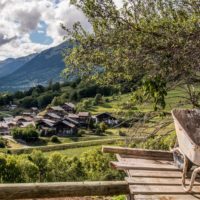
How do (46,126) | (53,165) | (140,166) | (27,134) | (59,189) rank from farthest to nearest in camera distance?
(46,126) → (27,134) → (53,165) → (140,166) → (59,189)

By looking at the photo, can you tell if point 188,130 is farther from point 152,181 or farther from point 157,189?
point 157,189

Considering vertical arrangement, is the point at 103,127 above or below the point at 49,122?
above

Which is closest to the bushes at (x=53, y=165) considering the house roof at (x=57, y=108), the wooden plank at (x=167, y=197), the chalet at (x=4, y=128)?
the wooden plank at (x=167, y=197)

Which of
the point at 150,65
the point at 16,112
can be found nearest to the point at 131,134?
the point at 150,65

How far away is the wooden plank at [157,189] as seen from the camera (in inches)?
176

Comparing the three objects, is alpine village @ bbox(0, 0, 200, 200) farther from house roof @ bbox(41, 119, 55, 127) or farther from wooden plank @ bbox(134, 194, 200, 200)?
house roof @ bbox(41, 119, 55, 127)

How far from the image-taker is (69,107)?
118 metres

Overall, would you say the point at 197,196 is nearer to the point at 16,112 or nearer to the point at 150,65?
→ the point at 150,65

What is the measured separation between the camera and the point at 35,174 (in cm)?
2638

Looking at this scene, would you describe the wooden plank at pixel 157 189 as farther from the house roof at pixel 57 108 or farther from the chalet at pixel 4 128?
the house roof at pixel 57 108

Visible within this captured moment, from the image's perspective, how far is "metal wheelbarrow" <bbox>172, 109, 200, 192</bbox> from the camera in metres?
4.46

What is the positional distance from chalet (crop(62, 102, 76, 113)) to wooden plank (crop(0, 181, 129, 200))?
111208 millimetres

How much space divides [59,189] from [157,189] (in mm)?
1222

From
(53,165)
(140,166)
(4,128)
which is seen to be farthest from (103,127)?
(140,166)
